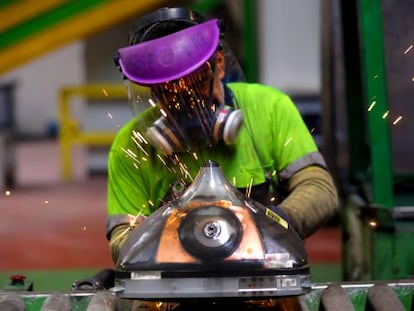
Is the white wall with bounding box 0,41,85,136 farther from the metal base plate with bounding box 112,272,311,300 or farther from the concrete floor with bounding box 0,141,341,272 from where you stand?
the metal base plate with bounding box 112,272,311,300

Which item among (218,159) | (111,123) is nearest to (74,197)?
(111,123)

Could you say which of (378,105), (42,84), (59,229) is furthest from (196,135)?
(42,84)

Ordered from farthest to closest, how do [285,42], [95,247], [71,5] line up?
[71,5] < [285,42] < [95,247]

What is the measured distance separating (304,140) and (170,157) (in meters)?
0.41

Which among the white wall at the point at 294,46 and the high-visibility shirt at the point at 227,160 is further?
the white wall at the point at 294,46

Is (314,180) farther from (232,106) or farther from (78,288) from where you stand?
(78,288)

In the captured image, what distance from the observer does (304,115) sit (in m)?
7.97

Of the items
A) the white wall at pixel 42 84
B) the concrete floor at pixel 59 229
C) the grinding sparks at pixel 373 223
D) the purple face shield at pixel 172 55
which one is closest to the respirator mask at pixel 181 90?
the purple face shield at pixel 172 55

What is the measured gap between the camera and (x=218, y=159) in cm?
312

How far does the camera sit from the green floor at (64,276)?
5.78 meters

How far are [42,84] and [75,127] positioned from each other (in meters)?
12.7

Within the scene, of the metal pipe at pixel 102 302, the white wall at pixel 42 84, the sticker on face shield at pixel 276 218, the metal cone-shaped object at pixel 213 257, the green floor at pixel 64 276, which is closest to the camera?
the metal cone-shaped object at pixel 213 257

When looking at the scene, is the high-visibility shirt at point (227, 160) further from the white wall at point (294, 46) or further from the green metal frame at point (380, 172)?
the white wall at point (294, 46)

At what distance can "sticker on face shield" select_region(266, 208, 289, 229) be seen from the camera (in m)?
2.39
